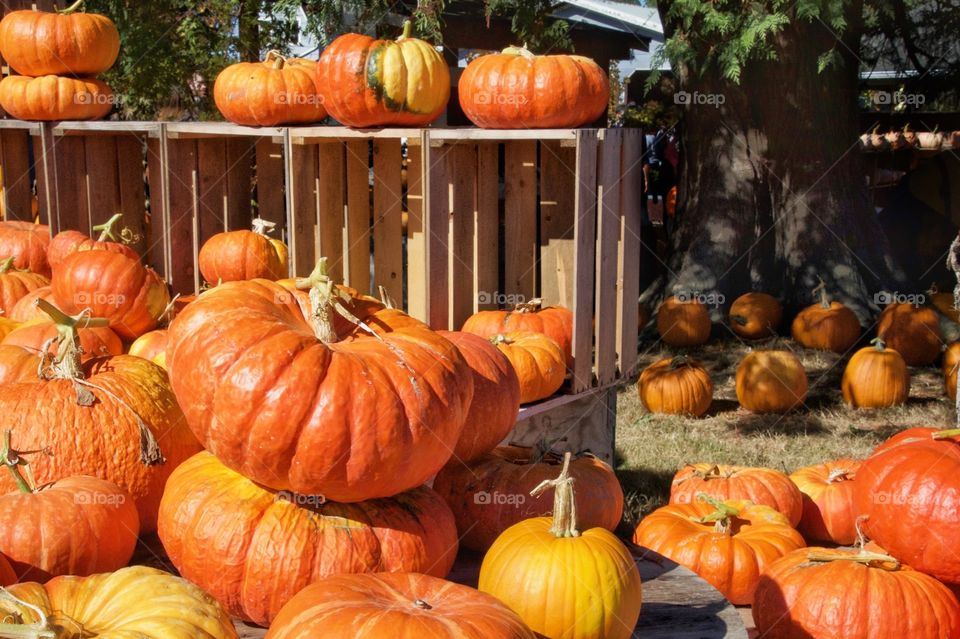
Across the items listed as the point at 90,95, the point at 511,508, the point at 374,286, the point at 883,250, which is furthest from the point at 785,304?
the point at 511,508

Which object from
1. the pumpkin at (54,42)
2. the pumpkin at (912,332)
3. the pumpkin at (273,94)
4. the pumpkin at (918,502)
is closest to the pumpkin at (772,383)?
the pumpkin at (912,332)

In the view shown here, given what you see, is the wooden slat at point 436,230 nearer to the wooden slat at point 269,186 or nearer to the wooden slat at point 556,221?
the wooden slat at point 556,221

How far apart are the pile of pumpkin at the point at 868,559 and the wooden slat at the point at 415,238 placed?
1.90 meters

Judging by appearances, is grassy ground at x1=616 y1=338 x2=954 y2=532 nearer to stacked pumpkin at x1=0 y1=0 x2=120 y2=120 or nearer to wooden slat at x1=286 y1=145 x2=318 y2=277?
wooden slat at x1=286 y1=145 x2=318 y2=277

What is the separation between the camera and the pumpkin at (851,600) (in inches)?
106

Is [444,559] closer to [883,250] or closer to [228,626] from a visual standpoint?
[228,626]

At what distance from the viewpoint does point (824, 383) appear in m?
6.79

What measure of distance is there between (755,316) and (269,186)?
12.6 feet

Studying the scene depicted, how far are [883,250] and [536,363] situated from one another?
457cm

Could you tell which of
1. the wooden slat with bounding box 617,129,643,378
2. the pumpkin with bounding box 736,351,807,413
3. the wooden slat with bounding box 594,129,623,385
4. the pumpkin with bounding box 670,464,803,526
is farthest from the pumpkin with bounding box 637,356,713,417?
the pumpkin with bounding box 670,464,803,526

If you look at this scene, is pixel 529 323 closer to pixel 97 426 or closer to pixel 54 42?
pixel 97 426

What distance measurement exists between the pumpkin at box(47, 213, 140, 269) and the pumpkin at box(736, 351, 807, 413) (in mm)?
3719

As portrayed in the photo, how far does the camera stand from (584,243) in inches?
164

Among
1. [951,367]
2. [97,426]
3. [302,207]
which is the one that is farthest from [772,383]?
[97,426]
